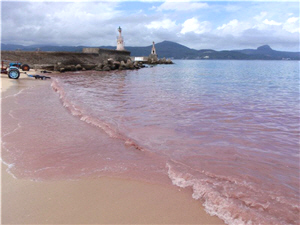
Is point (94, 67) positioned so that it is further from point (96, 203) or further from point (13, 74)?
point (96, 203)

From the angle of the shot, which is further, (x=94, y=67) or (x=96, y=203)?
(x=94, y=67)

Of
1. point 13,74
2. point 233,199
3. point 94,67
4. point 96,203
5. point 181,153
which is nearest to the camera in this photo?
point 96,203

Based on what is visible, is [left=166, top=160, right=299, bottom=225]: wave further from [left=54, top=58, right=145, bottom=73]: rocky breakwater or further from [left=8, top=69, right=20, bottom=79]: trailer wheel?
[left=54, top=58, right=145, bottom=73]: rocky breakwater

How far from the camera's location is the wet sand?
7.73ft

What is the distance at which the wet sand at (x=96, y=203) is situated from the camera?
236cm

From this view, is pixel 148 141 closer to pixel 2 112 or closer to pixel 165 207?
pixel 165 207

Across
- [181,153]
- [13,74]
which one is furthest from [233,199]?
[13,74]

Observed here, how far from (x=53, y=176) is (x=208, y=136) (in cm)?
342

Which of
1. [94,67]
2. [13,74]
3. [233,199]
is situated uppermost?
[94,67]

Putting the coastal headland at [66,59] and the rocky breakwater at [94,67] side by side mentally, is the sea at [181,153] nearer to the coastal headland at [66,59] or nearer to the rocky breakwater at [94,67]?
the rocky breakwater at [94,67]

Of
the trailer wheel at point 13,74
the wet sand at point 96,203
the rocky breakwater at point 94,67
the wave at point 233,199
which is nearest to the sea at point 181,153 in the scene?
the wave at point 233,199

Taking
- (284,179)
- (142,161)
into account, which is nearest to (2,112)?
(142,161)

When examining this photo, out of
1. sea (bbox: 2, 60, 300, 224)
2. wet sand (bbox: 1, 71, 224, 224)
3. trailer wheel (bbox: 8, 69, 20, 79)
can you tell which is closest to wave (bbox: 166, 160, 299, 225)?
sea (bbox: 2, 60, 300, 224)

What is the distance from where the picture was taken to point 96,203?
103 inches
